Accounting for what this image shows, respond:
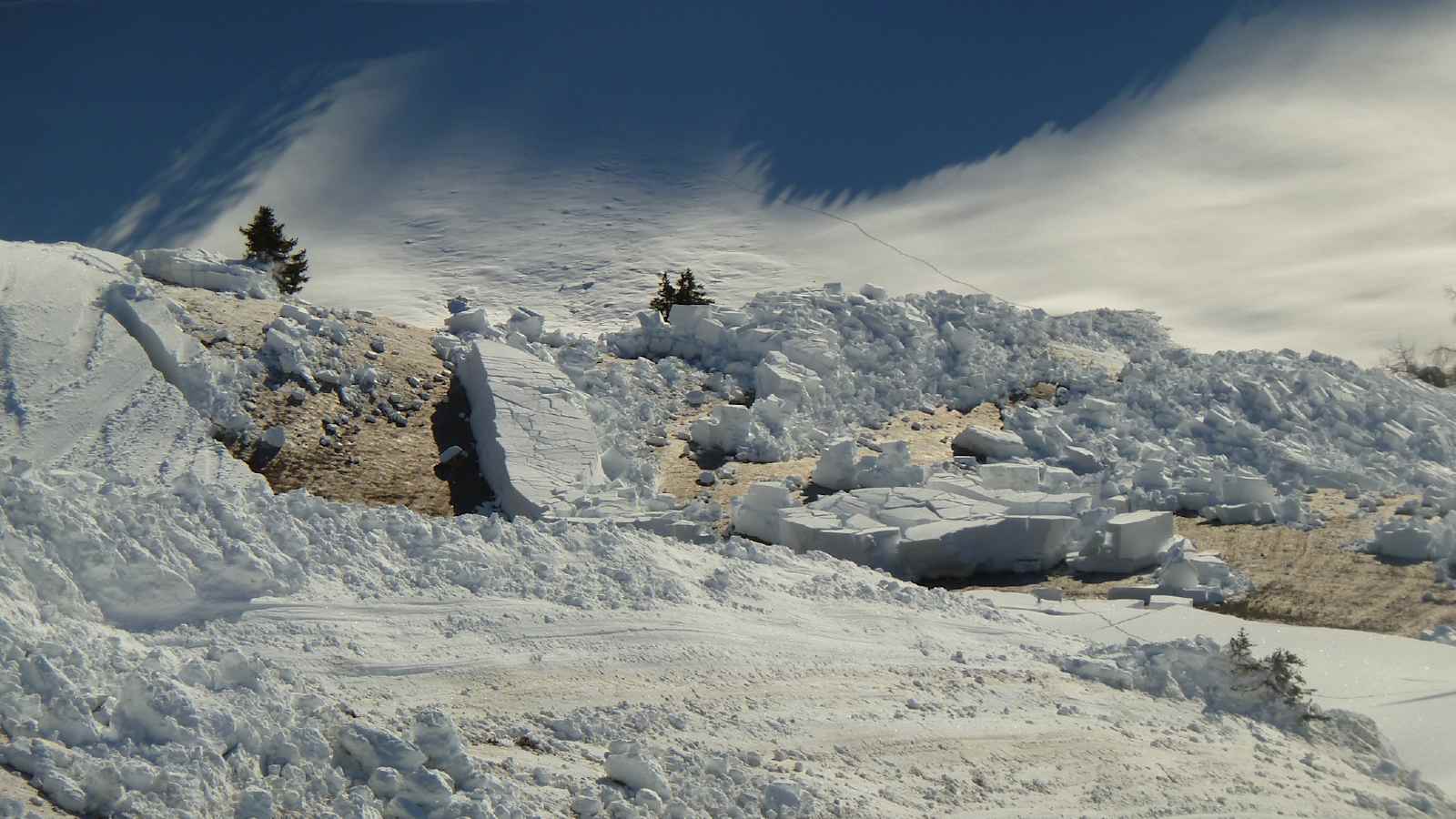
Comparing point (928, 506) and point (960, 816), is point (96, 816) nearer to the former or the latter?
point (960, 816)

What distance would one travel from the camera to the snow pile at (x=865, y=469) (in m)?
10.7

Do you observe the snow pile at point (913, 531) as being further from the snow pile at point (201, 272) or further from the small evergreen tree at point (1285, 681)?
the snow pile at point (201, 272)

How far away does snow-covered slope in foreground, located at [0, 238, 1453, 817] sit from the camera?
14.1 ft

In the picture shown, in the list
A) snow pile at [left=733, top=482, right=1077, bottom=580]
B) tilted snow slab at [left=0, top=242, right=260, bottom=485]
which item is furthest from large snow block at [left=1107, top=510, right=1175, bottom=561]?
tilted snow slab at [left=0, top=242, right=260, bottom=485]

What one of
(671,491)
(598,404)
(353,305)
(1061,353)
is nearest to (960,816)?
(671,491)

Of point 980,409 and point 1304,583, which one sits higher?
point 980,409

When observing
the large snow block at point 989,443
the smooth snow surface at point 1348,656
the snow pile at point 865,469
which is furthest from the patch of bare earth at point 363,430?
the large snow block at point 989,443

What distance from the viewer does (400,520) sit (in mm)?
6957

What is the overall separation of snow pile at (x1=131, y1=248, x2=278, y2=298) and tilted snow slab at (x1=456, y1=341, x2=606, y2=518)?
2.02 m

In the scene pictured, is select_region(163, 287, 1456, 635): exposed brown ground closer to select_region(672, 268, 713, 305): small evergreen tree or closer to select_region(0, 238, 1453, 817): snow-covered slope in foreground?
select_region(0, 238, 1453, 817): snow-covered slope in foreground

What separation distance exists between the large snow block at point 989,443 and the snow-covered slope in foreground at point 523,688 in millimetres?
4474

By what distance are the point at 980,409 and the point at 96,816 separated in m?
10.7

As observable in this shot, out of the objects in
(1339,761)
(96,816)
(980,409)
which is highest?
(980,409)

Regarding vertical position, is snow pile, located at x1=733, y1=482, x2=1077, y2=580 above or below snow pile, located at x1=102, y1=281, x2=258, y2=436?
below
